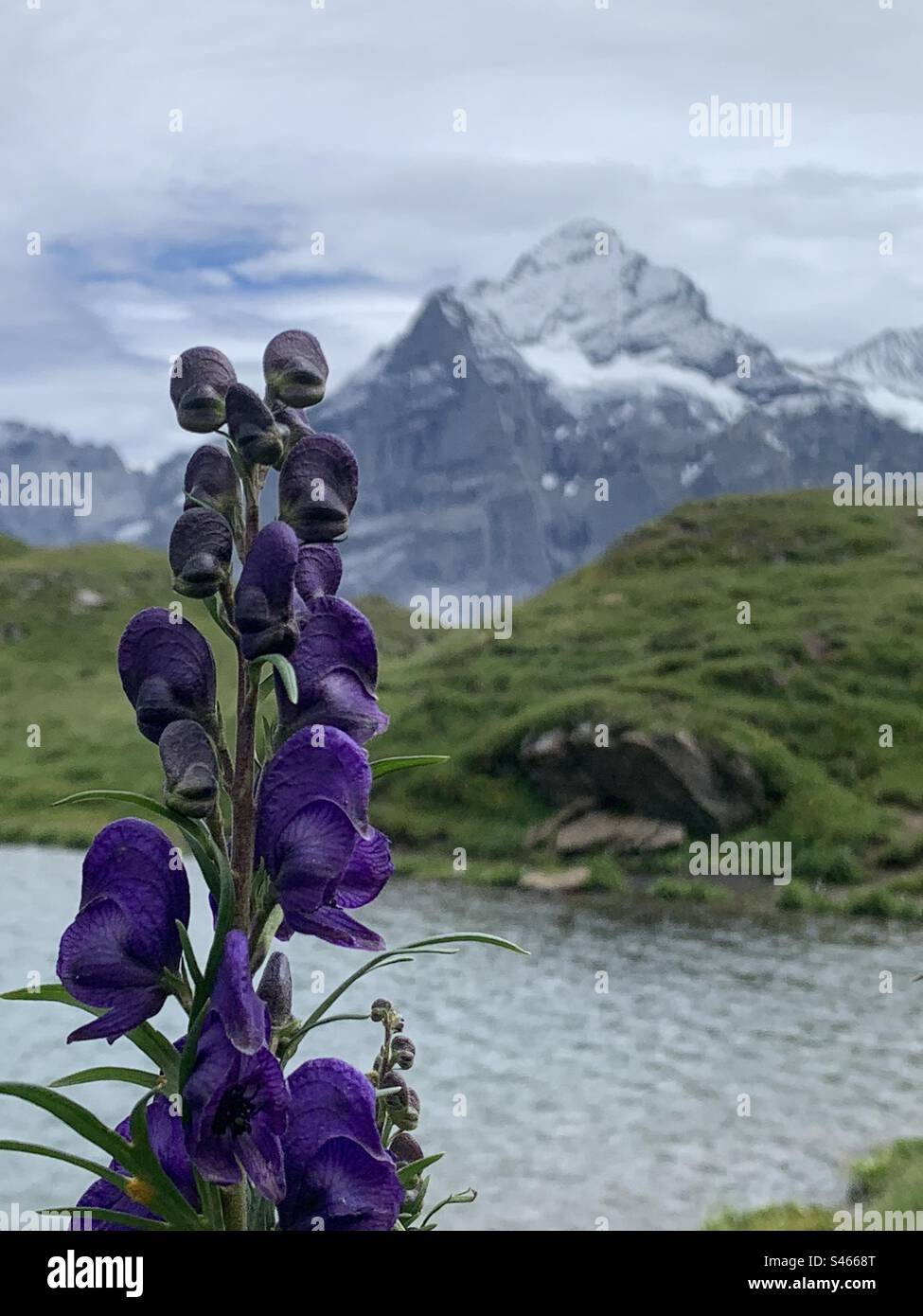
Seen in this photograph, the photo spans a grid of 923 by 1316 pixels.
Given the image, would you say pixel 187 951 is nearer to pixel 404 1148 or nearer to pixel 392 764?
pixel 392 764

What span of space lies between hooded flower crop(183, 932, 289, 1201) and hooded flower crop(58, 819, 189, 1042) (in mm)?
204

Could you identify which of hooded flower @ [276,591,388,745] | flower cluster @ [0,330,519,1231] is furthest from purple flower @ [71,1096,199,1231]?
hooded flower @ [276,591,388,745]

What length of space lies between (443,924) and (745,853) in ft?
34.9

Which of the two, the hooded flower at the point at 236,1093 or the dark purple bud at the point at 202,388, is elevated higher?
the dark purple bud at the point at 202,388

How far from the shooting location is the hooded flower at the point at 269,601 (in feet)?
6.48

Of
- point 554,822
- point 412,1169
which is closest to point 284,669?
point 412,1169

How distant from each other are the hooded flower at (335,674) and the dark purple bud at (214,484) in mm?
195

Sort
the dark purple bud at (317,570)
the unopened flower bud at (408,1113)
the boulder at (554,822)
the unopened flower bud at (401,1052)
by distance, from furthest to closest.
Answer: the boulder at (554,822) → the unopened flower bud at (401,1052) → the unopened flower bud at (408,1113) → the dark purple bud at (317,570)

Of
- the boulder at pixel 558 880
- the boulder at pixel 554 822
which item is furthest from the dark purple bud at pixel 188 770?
the boulder at pixel 554 822

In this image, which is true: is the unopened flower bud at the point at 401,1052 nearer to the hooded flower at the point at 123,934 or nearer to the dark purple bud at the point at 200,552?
the hooded flower at the point at 123,934

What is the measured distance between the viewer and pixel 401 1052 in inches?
100

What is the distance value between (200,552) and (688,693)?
37.2 metres

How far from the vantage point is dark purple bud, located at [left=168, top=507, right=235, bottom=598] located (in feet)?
6.65

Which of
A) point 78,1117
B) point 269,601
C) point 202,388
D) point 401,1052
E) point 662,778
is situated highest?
point 662,778
